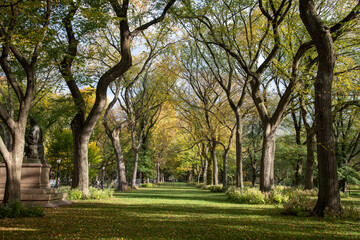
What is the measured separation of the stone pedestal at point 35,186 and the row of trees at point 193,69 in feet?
8.02

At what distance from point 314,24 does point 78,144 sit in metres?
12.6

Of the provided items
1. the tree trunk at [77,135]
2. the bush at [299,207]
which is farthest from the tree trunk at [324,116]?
the tree trunk at [77,135]

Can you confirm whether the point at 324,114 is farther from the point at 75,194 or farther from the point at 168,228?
the point at 75,194

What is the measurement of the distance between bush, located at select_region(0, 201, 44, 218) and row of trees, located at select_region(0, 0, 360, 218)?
678 mm

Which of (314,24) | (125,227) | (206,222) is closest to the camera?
(125,227)

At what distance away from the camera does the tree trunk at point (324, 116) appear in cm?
888

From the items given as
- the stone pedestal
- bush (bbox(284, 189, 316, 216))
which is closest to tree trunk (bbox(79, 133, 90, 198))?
the stone pedestal

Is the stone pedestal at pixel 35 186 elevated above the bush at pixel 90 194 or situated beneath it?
elevated above

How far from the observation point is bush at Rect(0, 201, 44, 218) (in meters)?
8.60

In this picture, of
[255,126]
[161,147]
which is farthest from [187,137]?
[255,126]

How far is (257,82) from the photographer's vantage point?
14586mm

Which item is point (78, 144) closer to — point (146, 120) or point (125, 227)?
point (125, 227)

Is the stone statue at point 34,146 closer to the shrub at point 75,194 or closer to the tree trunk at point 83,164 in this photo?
the tree trunk at point 83,164

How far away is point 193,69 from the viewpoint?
27.8m
